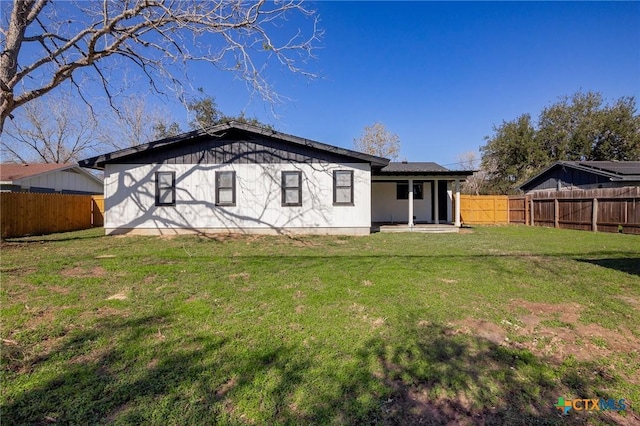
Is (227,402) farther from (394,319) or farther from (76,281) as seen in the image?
(76,281)

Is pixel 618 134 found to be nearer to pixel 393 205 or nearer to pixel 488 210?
pixel 488 210

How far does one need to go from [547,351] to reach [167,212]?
11616mm

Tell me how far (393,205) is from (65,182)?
2069 cm

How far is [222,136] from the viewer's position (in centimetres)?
1156

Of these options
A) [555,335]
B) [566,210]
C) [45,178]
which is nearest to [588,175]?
[566,210]

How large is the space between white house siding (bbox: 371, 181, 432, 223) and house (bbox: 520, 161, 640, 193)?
30.3ft

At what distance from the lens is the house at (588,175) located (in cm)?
1612

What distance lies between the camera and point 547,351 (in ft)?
10.1

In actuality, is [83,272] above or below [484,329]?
above

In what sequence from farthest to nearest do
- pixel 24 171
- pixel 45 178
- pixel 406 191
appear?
pixel 45 178 < pixel 24 171 < pixel 406 191

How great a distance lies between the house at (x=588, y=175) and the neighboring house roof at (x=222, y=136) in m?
13.2

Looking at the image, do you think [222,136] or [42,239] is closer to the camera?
[42,239]

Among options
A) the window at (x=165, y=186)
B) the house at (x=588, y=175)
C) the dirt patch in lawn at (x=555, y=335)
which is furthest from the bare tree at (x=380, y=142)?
the dirt patch in lawn at (x=555, y=335)

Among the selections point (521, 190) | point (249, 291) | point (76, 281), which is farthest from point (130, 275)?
point (521, 190)
